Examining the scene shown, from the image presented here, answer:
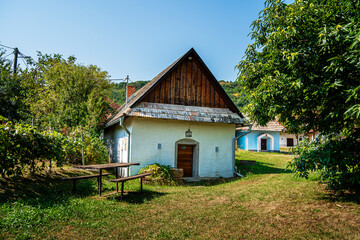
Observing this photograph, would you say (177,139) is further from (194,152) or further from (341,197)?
(341,197)

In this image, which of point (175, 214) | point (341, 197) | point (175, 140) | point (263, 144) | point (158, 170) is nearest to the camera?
point (175, 214)

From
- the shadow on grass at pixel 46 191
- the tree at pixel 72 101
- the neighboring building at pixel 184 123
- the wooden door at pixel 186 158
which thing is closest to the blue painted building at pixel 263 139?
the neighboring building at pixel 184 123

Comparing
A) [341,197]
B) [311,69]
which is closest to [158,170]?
[341,197]

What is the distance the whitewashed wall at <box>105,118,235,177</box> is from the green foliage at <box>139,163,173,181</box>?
589mm

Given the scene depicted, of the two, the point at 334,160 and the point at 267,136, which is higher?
the point at 267,136

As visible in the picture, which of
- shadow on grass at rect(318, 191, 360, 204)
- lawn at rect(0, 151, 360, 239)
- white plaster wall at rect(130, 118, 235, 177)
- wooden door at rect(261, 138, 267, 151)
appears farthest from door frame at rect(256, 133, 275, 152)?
shadow on grass at rect(318, 191, 360, 204)

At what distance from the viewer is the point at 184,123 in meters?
12.8

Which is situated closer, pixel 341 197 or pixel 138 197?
pixel 341 197

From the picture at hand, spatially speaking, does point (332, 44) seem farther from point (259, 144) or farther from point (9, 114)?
point (259, 144)

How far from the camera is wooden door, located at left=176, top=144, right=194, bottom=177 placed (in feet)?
42.6

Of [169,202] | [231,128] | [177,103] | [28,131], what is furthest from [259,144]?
[28,131]

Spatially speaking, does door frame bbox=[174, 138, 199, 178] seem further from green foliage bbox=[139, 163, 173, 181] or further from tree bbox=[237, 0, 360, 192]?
tree bbox=[237, 0, 360, 192]

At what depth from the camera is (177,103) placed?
1294 centimetres

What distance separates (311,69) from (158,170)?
7831 millimetres
